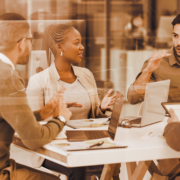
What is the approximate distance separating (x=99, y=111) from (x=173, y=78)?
0.73m

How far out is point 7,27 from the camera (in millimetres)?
1399

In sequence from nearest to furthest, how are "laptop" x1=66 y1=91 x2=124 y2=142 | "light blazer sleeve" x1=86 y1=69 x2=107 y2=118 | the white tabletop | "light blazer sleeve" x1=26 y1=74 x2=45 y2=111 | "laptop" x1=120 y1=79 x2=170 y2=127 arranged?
the white tabletop < "laptop" x1=66 y1=91 x2=124 y2=142 < "laptop" x1=120 y1=79 x2=170 y2=127 < "light blazer sleeve" x1=26 y1=74 x2=45 y2=111 < "light blazer sleeve" x1=86 y1=69 x2=107 y2=118

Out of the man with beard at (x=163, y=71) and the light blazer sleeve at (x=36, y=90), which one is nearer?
the light blazer sleeve at (x=36, y=90)

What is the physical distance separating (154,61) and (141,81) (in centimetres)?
28

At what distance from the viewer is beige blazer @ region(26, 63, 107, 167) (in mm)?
1702

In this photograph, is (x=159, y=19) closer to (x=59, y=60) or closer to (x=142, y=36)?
(x=142, y=36)

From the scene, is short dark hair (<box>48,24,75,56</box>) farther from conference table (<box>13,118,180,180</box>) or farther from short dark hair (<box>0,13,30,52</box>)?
conference table (<box>13,118,180,180</box>)

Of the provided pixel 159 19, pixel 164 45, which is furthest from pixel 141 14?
pixel 164 45

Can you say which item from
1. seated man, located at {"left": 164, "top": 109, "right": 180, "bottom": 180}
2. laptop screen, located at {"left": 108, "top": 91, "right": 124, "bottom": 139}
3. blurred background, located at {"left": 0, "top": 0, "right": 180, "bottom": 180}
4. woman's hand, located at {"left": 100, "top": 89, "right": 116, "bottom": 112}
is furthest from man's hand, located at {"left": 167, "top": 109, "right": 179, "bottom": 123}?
woman's hand, located at {"left": 100, "top": 89, "right": 116, "bottom": 112}

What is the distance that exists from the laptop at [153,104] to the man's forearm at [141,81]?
42 cm

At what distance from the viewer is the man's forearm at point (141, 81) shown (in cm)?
204

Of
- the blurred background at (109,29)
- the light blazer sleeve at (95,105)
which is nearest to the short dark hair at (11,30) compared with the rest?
the blurred background at (109,29)

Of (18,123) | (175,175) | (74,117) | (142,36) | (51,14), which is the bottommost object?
(175,175)

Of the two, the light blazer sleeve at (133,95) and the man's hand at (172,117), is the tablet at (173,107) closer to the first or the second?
the man's hand at (172,117)
